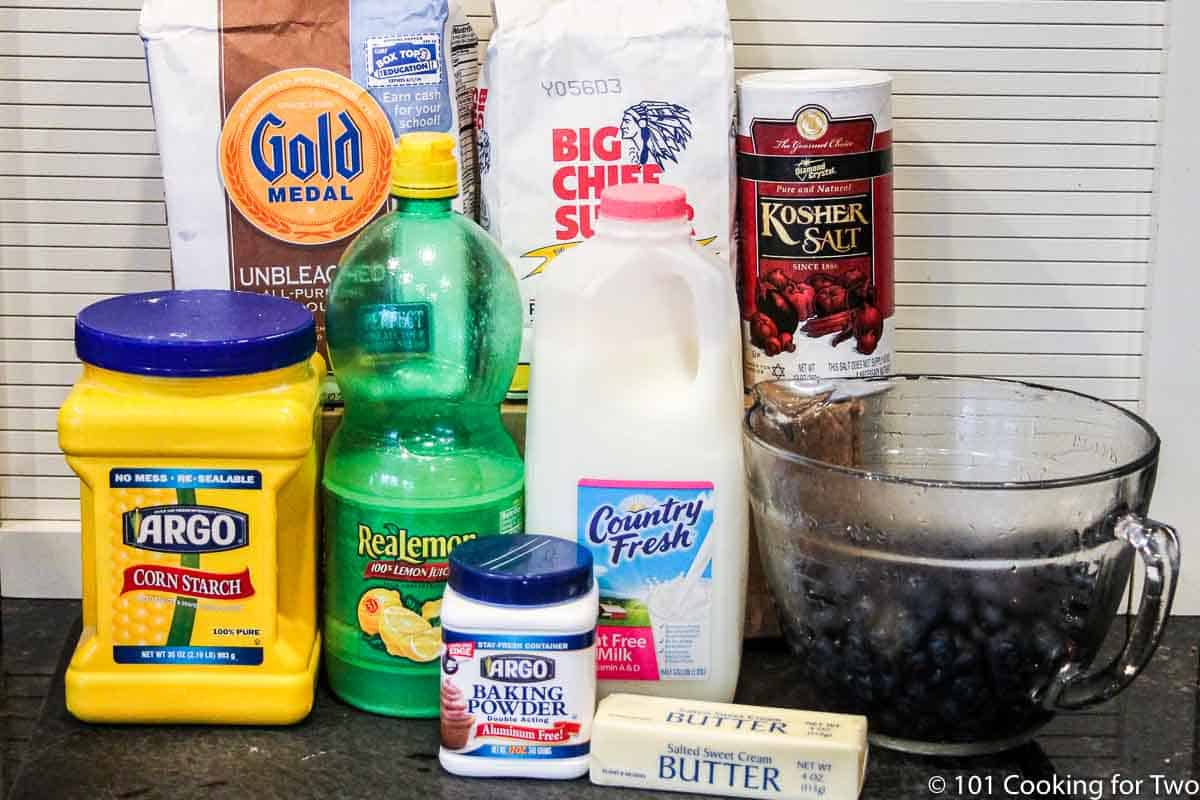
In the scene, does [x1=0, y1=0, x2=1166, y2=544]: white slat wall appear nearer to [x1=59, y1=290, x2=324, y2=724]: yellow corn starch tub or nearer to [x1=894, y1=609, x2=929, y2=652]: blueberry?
[x1=59, y1=290, x2=324, y2=724]: yellow corn starch tub

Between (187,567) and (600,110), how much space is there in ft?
1.46

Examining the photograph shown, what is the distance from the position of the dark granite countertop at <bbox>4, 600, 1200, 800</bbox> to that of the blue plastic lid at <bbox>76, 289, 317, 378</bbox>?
265mm

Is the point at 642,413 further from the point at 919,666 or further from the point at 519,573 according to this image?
the point at 919,666

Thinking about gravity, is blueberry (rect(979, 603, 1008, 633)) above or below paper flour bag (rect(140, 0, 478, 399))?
below

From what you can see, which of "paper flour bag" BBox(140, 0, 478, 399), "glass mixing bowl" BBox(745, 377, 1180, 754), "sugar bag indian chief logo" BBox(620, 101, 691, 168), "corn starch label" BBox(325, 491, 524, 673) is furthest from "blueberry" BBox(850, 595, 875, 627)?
"paper flour bag" BBox(140, 0, 478, 399)

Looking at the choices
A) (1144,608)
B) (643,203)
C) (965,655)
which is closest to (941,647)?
(965,655)

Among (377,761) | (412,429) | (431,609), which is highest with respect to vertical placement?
(412,429)

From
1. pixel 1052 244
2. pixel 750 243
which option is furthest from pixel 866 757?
pixel 1052 244

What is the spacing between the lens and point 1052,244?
4.32 feet

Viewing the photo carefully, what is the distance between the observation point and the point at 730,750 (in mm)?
1002

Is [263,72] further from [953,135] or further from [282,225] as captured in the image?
[953,135]

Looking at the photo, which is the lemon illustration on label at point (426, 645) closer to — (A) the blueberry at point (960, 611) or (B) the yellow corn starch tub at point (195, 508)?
(B) the yellow corn starch tub at point (195, 508)

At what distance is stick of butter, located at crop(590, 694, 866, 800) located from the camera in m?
0.99

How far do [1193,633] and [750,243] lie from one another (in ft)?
1.73
